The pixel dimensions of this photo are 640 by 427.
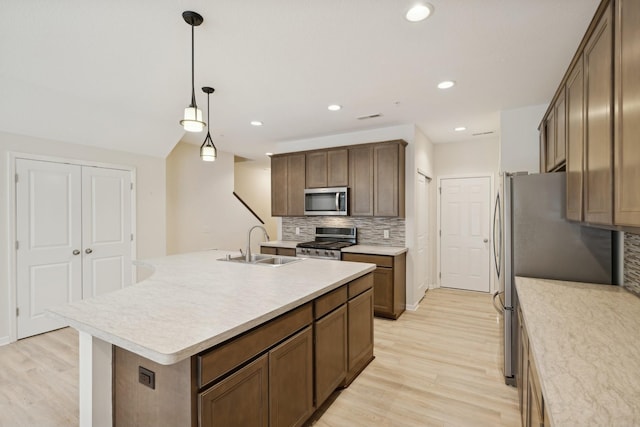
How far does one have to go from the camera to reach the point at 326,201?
471 cm

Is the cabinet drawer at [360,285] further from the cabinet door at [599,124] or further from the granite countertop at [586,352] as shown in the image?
the cabinet door at [599,124]

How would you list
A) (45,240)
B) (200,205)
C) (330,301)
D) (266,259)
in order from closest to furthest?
(330,301)
(266,259)
(45,240)
(200,205)

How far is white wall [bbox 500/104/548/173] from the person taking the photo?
3568mm

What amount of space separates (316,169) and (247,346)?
369 cm

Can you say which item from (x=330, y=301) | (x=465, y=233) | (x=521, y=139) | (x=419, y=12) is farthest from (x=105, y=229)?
(x=465, y=233)

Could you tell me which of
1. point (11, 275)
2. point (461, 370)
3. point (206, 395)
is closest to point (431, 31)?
point (206, 395)

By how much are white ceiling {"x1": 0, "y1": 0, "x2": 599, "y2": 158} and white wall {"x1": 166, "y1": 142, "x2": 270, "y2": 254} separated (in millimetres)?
1334

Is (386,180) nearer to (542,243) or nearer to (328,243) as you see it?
(328,243)

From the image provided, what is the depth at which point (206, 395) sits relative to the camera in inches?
48.6

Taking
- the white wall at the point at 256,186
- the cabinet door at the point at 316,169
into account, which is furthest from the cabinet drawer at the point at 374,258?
the white wall at the point at 256,186

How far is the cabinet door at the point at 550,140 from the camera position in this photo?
2.69 metres

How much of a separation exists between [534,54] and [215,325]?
118 inches

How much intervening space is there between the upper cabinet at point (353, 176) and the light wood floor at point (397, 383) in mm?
1663

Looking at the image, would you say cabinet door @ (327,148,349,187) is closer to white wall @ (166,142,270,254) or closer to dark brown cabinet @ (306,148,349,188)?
dark brown cabinet @ (306,148,349,188)
